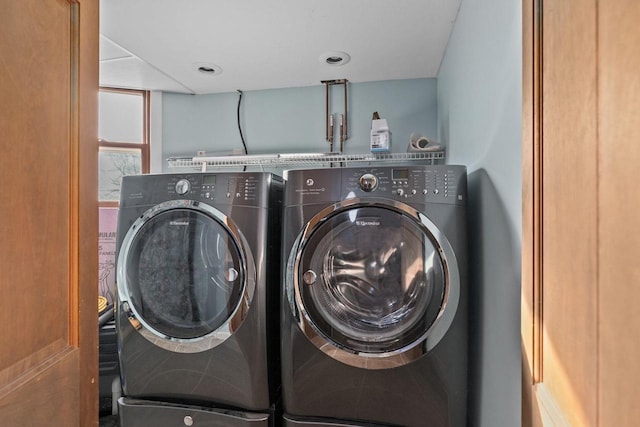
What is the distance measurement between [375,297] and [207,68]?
1742mm

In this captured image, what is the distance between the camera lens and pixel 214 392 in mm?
1375

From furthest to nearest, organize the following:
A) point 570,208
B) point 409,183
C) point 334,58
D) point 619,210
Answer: point 334,58, point 409,183, point 570,208, point 619,210

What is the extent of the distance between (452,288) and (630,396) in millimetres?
779

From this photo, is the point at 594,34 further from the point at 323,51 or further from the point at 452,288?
the point at 323,51

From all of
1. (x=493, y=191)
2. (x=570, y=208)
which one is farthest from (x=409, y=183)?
(x=570, y=208)

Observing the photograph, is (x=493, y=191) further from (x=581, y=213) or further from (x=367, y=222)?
(x=581, y=213)

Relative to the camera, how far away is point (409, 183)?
3.98ft

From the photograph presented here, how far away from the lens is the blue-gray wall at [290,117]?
2254 mm

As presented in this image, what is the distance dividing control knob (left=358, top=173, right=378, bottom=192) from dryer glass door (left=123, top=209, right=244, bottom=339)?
1.90 feet

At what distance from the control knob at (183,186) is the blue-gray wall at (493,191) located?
1.17 m

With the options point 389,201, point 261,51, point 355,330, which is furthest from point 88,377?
point 261,51

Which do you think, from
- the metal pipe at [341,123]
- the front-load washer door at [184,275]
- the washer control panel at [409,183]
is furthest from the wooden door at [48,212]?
the metal pipe at [341,123]

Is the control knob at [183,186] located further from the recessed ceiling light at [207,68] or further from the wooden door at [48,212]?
the recessed ceiling light at [207,68]

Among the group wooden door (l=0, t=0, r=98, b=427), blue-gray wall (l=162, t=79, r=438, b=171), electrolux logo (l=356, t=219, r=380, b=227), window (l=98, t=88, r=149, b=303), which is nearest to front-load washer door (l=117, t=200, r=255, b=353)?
electrolux logo (l=356, t=219, r=380, b=227)
